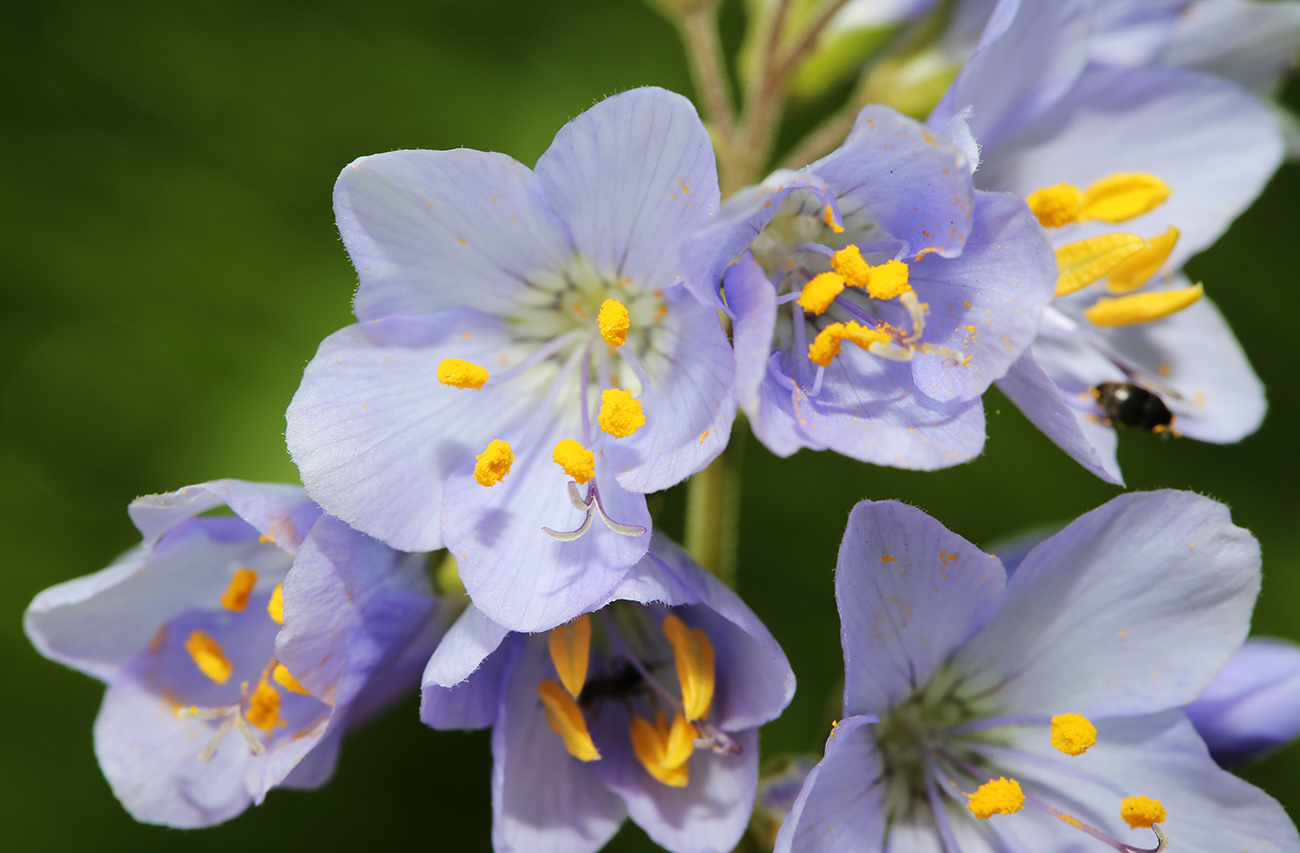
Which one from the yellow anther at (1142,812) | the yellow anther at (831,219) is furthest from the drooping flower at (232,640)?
the yellow anther at (1142,812)

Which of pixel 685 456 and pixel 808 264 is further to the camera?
pixel 808 264

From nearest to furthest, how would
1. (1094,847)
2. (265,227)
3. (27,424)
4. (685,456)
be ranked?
(685,456) < (1094,847) < (27,424) < (265,227)

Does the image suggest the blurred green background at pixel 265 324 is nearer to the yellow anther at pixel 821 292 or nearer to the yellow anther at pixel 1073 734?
the yellow anther at pixel 1073 734

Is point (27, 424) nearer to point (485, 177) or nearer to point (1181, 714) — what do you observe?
point (485, 177)

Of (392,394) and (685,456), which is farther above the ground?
(392,394)

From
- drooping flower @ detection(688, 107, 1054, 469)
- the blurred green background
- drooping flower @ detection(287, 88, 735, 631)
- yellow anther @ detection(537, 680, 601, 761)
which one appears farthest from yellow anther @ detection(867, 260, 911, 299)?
the blurred green background

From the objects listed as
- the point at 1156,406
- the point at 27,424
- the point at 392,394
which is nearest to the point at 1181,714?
the point at 1156,406

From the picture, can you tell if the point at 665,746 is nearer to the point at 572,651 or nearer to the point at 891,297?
the point at 572,651
